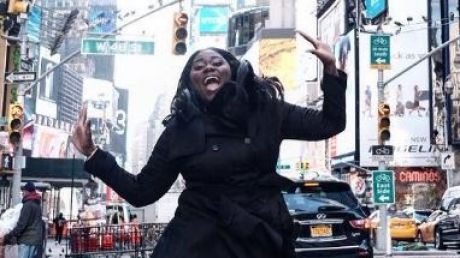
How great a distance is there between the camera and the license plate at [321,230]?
434 inches

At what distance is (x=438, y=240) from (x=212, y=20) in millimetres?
51924

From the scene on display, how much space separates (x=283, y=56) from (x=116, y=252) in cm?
8629

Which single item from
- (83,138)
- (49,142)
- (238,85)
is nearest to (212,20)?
(49,142)

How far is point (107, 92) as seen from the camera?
13488 cm

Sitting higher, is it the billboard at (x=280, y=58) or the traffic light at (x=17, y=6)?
the billboard at (x=280, y=58)

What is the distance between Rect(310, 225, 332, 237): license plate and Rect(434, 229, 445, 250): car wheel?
13.4 m

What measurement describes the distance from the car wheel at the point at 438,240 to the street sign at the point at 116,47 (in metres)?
11.2

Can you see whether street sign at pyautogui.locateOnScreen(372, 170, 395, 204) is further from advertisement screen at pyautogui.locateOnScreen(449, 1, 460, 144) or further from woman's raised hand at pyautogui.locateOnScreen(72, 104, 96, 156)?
advertisement screen at pyautogui.locateOnScreen(449, 1, 460, 144)

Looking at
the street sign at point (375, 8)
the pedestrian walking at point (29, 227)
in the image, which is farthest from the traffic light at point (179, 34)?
the street sign at point (375, 8)

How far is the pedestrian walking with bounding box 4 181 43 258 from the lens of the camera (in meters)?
12.1

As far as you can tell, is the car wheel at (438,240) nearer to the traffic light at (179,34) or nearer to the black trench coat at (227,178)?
the traffic light at (179,34)

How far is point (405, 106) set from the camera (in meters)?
58.1

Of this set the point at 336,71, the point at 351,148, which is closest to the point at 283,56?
the point at 351,148

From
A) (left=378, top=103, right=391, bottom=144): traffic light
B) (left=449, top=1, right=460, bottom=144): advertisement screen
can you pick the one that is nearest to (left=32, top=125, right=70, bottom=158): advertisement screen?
(left=449, top=1, right=460, bottom=144): advertisement screen
